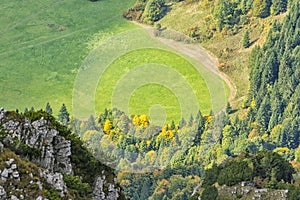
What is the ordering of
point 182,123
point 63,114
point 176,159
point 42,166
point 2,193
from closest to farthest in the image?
point 2,193 → point 42,166 → point 176,159 → point 182,123 → point 63,114

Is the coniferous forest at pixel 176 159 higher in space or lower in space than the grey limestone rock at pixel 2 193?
lower

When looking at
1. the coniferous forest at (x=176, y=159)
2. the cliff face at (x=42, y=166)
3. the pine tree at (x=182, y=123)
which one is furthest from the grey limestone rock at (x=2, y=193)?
the pine tree at (x=182, y=123)

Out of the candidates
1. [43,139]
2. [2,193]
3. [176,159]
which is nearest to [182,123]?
[176,159]

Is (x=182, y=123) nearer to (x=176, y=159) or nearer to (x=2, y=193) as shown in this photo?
(x=176, y=159)

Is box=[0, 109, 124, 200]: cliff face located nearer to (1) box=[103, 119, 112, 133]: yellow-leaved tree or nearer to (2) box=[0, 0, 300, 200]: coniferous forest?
(2) box=[0, 0, 300, 200]: coniferous forest

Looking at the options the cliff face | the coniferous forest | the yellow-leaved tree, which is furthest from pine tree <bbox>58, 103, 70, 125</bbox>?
the cliff face

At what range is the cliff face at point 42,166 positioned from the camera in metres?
51.4

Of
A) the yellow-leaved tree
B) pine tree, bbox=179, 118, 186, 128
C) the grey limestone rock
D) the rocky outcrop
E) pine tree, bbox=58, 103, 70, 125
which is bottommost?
pine tree, bbox=179, 118, 186, 128

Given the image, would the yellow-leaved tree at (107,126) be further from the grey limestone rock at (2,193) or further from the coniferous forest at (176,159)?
the grey limestone rock at (2,193)

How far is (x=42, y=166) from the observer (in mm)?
56312

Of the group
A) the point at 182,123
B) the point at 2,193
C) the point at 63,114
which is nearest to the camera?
the point at 2,193

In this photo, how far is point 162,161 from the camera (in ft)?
559

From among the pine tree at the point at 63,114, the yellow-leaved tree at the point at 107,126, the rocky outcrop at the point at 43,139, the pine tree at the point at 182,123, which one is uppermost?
the rocky outcrop at the point at 43,139

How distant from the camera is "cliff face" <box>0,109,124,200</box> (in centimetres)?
5141
